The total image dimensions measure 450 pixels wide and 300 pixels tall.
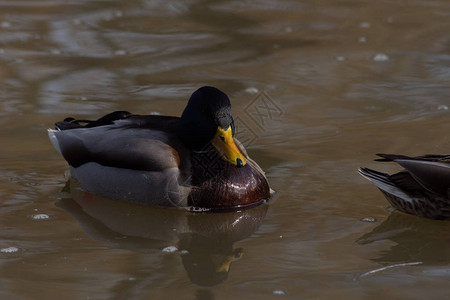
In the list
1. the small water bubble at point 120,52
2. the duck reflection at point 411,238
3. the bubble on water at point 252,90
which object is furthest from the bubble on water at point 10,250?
the small water bubble at point 120,52

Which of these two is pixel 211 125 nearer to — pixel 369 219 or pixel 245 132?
pixel 369 219

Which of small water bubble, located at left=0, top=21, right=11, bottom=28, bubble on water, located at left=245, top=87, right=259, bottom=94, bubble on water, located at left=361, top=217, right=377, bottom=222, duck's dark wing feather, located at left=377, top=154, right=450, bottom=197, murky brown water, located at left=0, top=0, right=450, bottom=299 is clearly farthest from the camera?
small water bubble, located at left=0, top=21, right=11, bottom=28

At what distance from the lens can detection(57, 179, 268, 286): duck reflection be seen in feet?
16.4

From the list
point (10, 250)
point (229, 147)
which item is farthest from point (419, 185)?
point (10, 250)

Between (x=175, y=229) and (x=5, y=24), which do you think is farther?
(x=5, y=24)

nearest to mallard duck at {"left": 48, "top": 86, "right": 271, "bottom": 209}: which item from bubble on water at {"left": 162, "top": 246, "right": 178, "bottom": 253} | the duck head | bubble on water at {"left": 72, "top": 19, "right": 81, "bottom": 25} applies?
the duck head

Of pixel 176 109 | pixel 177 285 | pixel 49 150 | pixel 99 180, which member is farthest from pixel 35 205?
pixel 176 109

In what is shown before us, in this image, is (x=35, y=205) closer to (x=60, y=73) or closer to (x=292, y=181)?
(x=292, y=181)

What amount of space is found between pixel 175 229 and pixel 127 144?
747 millimetres

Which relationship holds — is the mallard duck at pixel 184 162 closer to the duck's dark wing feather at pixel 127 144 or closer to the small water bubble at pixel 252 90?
the duck's dark wing feather at pixel 127 144

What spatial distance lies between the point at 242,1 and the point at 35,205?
22.2 feet

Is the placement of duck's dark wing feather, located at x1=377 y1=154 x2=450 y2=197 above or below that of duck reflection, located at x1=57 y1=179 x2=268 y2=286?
above

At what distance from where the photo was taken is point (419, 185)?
5.54 metres

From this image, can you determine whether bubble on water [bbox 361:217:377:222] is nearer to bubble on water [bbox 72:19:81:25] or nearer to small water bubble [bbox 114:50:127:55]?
small water bubble [bbox 114:50:127:55]
